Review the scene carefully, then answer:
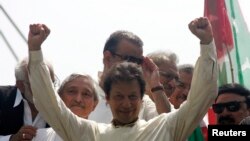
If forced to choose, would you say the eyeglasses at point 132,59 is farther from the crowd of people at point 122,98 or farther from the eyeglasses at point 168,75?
the eyeglasses at point 168,75

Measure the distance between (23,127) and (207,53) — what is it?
157 cm

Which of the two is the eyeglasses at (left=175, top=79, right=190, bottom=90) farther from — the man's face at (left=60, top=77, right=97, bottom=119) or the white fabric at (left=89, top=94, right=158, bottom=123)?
the man's face at (left=60, top=77, right=97, bottom=119)

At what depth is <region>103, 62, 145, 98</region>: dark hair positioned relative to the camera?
364 centimetres

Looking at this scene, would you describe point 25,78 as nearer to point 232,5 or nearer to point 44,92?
point 44,92

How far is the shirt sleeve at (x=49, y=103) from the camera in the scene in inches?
140

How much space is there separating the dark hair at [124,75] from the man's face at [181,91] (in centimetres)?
147

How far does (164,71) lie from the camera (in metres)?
5.14

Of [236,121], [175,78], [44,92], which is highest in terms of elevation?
[44,92]

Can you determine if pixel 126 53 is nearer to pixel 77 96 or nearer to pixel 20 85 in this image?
pixel 77 96

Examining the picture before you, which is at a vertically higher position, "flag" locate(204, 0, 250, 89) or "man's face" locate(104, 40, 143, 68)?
"man's face" locate(104, 40, 143, 68)

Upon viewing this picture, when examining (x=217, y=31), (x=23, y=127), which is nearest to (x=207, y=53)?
(x=23, y=127)

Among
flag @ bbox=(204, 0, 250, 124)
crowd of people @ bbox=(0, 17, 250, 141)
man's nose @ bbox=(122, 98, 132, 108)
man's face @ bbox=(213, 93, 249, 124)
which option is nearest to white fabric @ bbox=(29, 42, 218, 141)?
crowd of people @ bbox=(0, 17, 250, 141)

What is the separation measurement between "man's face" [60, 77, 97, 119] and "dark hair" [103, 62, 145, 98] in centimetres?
72

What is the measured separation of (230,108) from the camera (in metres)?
5.00
